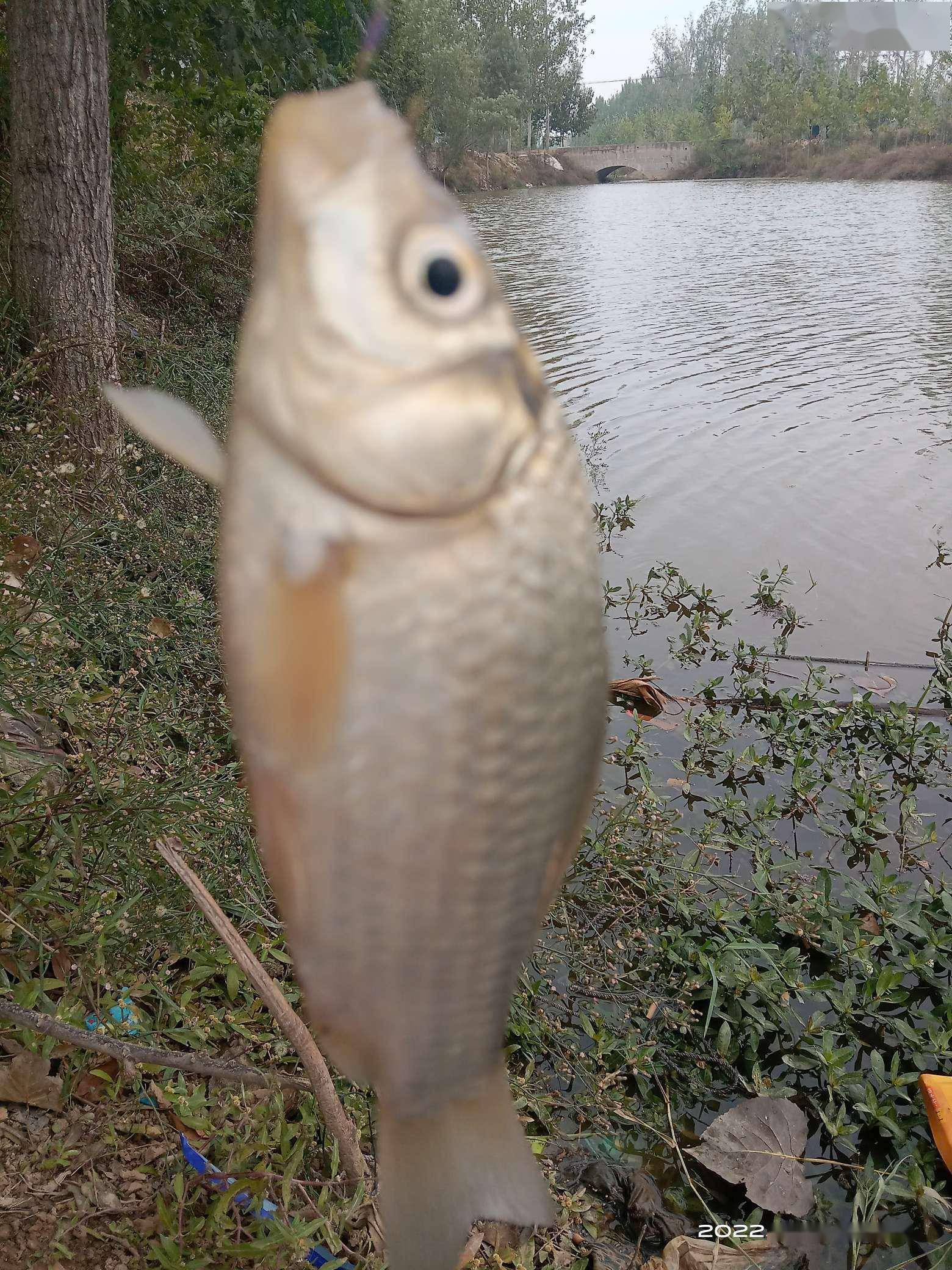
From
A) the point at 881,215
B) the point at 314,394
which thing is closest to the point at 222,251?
the point at 314,394

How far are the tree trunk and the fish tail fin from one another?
404cm

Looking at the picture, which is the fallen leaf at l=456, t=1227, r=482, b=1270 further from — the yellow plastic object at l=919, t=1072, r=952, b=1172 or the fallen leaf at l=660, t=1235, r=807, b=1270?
the yellow plastic object at l=919, t=1072, r=952, b=1172

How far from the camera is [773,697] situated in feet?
18.8

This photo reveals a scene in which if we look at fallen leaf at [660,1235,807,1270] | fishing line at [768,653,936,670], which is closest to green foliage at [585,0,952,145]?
fishing line at [768,653,936,670]

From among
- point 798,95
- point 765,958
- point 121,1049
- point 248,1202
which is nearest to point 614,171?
point 798,95

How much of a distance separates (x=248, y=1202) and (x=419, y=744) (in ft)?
7.93

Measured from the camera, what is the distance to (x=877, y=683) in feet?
20.7

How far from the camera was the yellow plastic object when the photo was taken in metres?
3.37

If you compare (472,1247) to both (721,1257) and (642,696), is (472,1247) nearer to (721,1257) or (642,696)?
(721,1257)

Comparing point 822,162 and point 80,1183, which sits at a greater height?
point 822,162

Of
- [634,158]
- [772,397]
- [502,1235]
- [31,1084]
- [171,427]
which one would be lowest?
[502,1235]

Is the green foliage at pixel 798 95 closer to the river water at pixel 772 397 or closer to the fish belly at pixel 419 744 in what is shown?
the river water at pixel 772 397

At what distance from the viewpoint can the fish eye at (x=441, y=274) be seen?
22.3 inches

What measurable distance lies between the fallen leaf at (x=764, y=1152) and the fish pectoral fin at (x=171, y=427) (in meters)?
3.48
